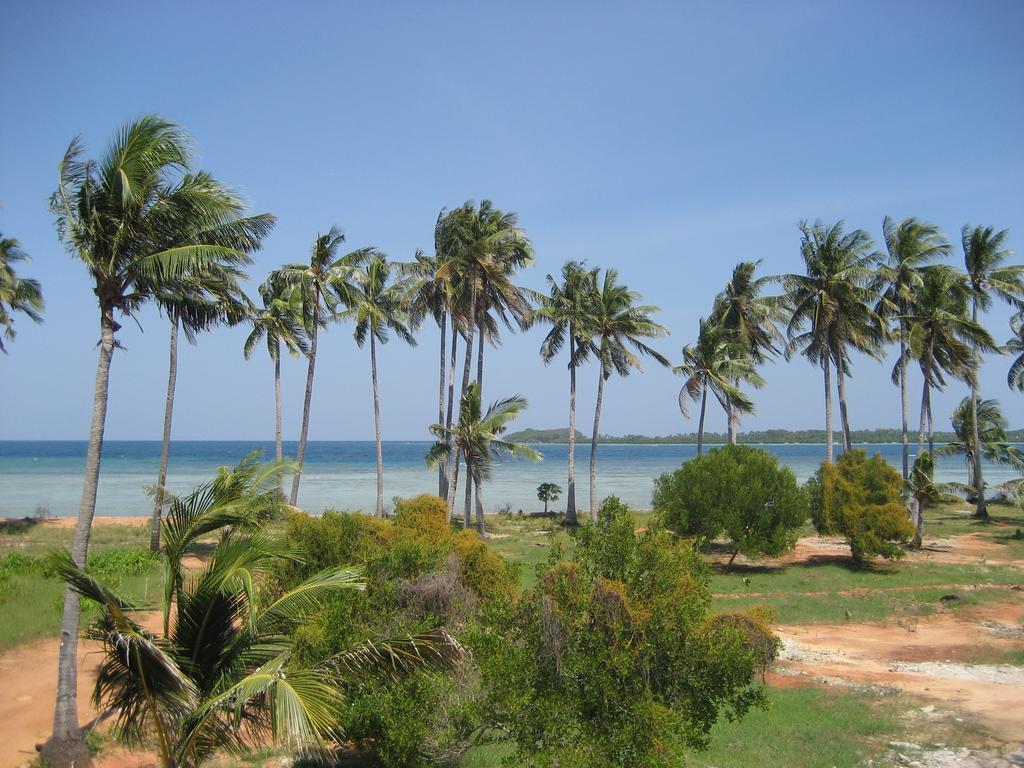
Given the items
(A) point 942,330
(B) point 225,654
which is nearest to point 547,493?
(A) point 942,330

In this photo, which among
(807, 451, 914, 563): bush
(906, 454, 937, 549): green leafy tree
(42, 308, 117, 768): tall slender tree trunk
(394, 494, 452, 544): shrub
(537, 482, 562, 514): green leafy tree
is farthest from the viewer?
(537, 482, 562, 514): green leafy tree

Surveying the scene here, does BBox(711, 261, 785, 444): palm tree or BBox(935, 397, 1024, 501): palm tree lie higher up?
BBox(711, 261, 785, 444): palm tree

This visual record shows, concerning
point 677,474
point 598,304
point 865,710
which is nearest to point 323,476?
point 598,304

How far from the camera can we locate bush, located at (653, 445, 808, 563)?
88.5 feet

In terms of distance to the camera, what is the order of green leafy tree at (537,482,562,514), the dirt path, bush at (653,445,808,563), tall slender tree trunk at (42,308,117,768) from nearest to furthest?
tall slender tree trunk at (42,308,117,768) → the dirt path → bush at (653,445,808,563) → green leafy tree at (537,482,562,514)

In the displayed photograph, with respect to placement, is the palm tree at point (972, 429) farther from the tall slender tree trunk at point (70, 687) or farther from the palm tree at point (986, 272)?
the tall slender tree trunk at point (70, 687)

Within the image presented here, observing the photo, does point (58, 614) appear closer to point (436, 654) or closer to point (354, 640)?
point (354, 640)

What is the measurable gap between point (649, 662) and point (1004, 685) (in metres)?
10.7

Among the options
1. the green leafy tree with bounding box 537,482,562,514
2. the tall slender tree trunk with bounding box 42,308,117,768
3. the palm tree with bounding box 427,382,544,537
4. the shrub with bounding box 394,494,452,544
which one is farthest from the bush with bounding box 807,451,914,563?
the tall slender tree trunk with bounding box 42,308,117,768

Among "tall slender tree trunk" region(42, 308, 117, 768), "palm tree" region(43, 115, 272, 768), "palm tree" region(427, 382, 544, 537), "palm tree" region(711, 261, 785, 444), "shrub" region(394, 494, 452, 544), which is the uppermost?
"palm tree" region(711, 261, 785, 444)

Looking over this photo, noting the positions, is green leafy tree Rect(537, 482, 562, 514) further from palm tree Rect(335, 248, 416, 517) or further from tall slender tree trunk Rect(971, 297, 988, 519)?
tall slender tree trunk Rect(971, 297, 988, 519)

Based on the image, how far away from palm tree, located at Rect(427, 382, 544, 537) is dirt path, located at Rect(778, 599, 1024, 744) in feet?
43.6

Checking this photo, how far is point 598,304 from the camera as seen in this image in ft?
121

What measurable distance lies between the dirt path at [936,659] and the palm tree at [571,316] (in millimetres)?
20216
